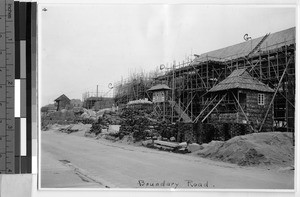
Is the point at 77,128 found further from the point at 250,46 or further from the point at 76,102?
the point at 250,46

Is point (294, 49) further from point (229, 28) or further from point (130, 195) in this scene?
point (130, 195)

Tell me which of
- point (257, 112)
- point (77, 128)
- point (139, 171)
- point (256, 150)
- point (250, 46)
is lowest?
point (139, 171)

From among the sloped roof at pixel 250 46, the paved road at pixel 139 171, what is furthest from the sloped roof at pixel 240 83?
the paved road at pixel 139 171

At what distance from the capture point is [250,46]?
7.50 feet

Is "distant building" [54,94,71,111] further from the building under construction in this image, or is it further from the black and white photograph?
the building under construction

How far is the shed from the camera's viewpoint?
2.28 meters

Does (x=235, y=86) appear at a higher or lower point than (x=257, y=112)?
higher

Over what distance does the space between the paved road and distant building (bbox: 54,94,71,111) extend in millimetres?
209

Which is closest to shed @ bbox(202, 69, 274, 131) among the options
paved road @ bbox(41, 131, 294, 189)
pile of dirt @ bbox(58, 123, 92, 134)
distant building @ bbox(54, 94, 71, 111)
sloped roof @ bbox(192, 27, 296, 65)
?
sloped roof @ bbox(192, 27, 296, 65)

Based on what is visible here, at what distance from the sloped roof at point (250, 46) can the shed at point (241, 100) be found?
139 millimetres

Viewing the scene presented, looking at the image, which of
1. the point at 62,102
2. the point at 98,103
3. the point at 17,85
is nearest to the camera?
the point at 17,85

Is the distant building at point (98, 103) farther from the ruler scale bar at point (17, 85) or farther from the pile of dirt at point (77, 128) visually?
the ruler scale bar at point (17, 85)

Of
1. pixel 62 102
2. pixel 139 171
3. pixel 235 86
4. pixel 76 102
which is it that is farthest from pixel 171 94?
pixel 62 102

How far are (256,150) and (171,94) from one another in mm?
775
